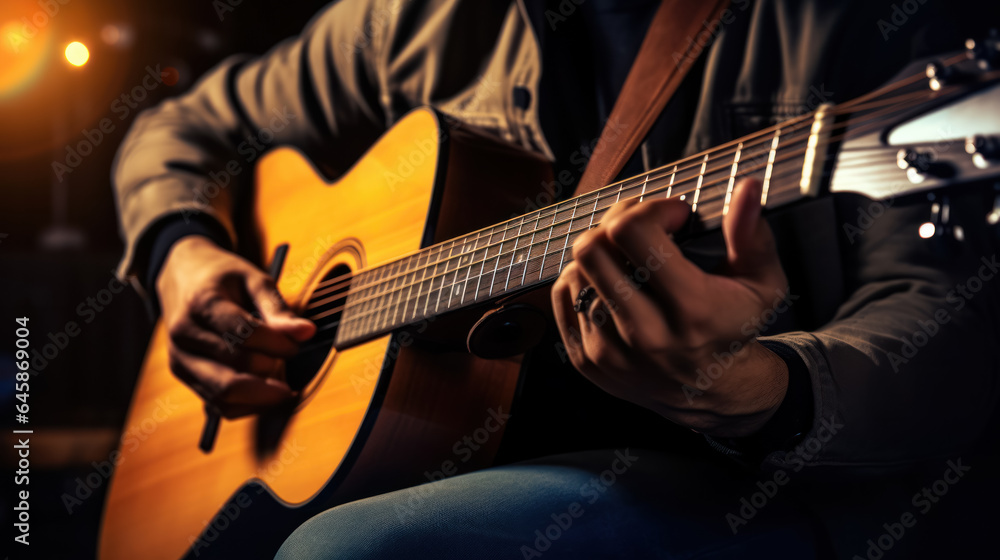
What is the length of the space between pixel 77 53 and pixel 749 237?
181cm

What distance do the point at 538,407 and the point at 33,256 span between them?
1.55 m

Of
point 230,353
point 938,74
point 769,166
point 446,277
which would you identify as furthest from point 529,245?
point 230,353

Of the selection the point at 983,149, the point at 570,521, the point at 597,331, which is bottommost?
the point at 570,521

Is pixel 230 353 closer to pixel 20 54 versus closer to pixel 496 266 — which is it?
pixel 496 266

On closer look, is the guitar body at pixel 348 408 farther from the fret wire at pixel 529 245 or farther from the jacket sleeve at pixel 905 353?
the jacket sleeve at pixel 905 353

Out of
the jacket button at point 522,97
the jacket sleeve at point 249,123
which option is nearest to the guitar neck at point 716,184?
the jacket button at point 522,97

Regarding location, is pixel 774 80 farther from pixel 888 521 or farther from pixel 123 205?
pixel 123 205

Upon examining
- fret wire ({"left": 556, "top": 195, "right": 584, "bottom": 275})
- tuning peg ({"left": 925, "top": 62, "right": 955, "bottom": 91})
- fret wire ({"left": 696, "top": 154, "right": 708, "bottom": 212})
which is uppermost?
tuning peg ({"left": 925, "top": 62, "right": 955, "bottom": 91})

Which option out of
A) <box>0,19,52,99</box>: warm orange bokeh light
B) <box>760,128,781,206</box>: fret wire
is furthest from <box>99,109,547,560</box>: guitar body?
<box>0,19,52,99</box>: warm orange bokeh light

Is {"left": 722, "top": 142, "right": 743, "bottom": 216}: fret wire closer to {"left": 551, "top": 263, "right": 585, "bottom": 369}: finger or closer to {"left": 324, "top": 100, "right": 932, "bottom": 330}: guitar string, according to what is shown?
{"left": 324, "top": 100, "right": 932, "bottom": 330}: guitar string

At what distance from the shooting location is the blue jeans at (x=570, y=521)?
1.83 feet

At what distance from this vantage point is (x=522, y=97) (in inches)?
37.1

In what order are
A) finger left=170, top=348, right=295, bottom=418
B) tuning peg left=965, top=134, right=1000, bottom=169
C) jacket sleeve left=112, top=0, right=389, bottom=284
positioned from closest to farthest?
tuning peg left=965, top=134, right=1000, bottom=169, finger left=170, top=348, right=295, bottom=418, jacket sleeve left=112, top=0, right=389, bottom=284

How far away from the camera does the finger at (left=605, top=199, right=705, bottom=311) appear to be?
41 cm
